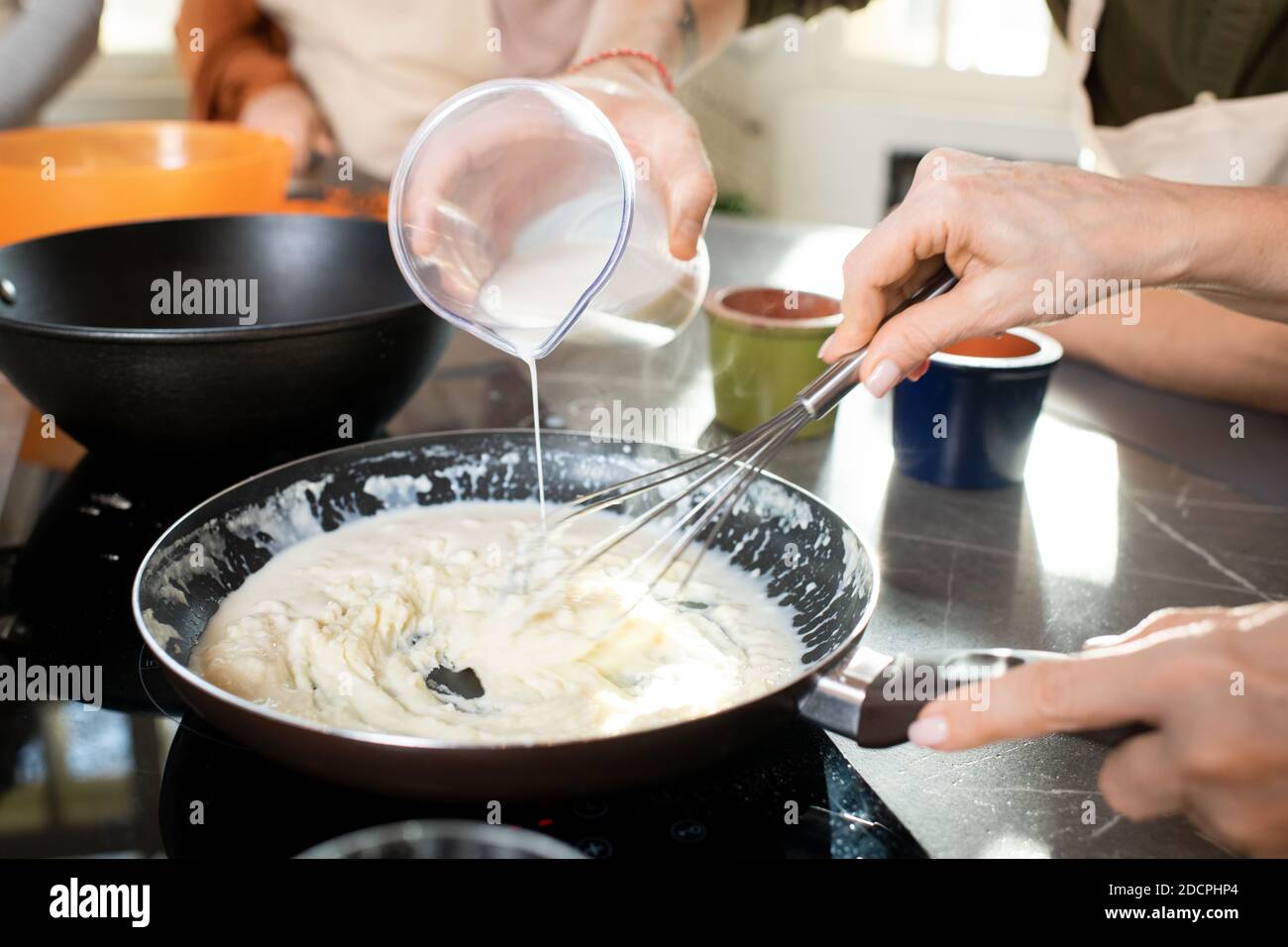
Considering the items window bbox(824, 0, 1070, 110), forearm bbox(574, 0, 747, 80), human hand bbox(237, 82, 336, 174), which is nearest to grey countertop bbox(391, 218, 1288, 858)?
forearm bbox(574, 0, 747, 80)

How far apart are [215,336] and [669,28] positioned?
83 cm

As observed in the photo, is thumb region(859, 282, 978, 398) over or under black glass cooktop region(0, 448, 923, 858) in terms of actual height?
over

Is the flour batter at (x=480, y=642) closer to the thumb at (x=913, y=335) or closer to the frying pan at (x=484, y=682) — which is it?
the frying pan at (x=484, y=682)

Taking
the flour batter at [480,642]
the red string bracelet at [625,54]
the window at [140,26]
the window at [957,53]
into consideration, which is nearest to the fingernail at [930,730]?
the flour batter at [480,642]

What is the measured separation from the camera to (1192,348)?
46.1 inches

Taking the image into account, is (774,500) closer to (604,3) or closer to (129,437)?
(129,437)

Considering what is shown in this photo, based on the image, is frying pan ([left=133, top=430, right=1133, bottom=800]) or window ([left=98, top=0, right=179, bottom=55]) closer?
frying pan ([left=133, top=430, right=1133, bottom=800])

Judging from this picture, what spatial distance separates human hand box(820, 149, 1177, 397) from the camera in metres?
0.76

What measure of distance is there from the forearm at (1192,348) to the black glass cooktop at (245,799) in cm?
73

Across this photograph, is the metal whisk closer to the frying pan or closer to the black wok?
the frying pan

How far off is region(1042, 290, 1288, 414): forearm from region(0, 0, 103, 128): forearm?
142 cm

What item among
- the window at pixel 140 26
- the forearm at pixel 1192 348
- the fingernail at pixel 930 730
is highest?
the window at pixel 140 26

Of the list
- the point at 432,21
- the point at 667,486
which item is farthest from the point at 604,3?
the point at 667,486

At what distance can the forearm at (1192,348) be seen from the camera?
3.68ft
